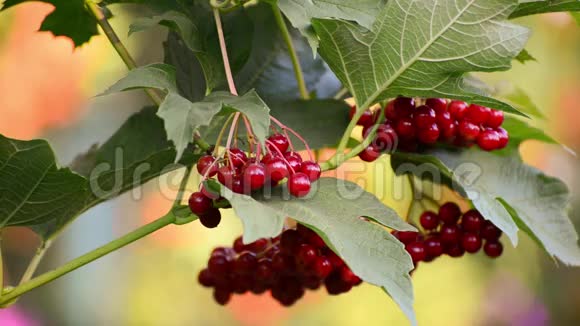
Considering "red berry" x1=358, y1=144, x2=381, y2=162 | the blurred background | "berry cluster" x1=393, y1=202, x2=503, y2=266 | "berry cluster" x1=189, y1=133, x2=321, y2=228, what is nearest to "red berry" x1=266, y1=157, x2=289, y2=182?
"berry cluster" x1=189, y1=133, x2=321, y2=228

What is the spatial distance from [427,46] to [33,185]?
0.89ft

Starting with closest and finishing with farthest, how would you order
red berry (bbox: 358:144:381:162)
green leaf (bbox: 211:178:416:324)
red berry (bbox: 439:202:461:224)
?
1. green leaf (bbox: 211:178:416:324)
2. red berry (bbox: 358:144:381:162)
3. red berry (bbox: 439:202:461:224)

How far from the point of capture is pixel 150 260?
5.80 feet

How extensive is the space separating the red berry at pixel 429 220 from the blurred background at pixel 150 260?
3.38ft

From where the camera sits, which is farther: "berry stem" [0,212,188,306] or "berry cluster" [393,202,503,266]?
"berry cluster" [393,202,503,266]

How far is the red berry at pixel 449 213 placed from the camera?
64 centimetres

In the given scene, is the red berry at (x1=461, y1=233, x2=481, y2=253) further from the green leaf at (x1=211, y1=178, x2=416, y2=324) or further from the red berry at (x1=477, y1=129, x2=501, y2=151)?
the green leaf at (x1=211, y1=178, x2=416, y2=324)

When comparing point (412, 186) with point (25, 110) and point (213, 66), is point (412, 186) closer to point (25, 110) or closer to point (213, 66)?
point (213, 66)

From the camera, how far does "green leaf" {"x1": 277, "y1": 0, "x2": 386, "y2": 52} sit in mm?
437

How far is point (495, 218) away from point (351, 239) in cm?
13

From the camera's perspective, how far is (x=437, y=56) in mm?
461

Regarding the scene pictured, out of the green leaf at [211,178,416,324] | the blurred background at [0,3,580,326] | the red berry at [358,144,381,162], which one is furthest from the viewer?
the blurred background at [0,3,580,326]

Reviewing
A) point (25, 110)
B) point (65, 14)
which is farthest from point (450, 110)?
point (25, 110)
